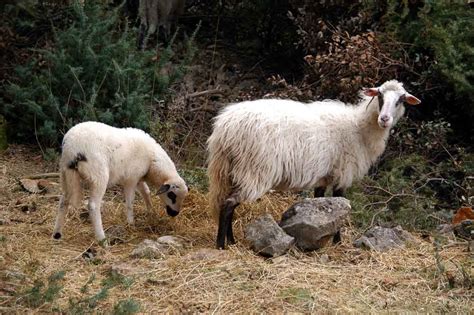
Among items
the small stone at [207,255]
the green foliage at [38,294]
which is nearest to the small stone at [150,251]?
the small stone at [207,255]

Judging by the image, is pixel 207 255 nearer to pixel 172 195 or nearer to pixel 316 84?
pixel 172 195

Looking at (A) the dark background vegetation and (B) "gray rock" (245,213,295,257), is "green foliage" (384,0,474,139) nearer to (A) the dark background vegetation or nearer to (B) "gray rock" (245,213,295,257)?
(A) the dark background vegetation

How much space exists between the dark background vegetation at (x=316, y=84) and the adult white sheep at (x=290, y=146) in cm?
105

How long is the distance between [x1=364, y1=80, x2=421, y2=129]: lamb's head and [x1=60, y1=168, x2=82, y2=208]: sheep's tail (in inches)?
111

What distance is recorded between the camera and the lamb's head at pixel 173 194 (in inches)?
312

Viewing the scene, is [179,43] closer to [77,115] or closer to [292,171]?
[77,115]

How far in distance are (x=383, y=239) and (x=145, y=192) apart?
241 cm

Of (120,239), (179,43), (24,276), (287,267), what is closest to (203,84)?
(179,43)

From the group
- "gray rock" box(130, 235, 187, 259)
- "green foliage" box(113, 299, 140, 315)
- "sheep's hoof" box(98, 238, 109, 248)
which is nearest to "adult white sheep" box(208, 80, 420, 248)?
"gray rock" box(130, 235, 187, 259)

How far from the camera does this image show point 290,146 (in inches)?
293

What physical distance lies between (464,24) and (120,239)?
5342mm

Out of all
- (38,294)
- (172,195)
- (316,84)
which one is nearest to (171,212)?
(172,195)

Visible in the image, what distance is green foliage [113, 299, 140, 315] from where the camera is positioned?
5223 mm

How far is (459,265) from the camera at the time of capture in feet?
23.0
